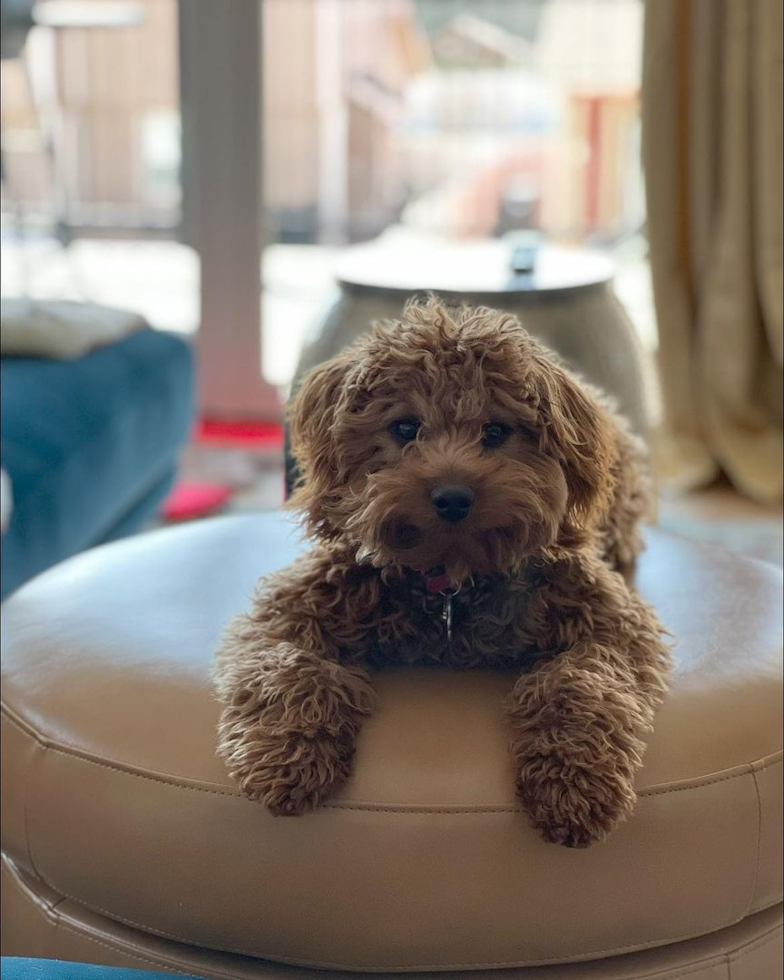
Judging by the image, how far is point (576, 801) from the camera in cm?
123

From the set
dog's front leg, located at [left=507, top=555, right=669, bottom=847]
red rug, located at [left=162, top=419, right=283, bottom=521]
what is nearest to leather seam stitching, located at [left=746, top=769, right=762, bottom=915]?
dog's front leg, located at [left=507, top=555, right=669, bottom=847]

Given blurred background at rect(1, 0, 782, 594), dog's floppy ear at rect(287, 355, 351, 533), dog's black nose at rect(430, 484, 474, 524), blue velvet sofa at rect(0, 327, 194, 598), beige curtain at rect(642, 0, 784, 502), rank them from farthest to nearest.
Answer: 1. beige curtain at rect(642, 0, 784, 502)
2. blurred background at rect(1, 0, 782, 594)
3. blue velvet sofa at rect(0, 327, 194, 598)
4. dog's floppy ear at rect(287, 355, 351, 533)
5. dog's black nose at rect(430, 484, 474, 524)

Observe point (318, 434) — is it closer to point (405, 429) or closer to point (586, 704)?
point (405, 429)

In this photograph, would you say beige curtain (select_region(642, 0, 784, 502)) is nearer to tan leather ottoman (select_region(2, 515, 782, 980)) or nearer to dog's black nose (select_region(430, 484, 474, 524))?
tan leather ottoman (select_region(2, 515, 782, 980))

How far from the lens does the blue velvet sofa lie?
2.32m

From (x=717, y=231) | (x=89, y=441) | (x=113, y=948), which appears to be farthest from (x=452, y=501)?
(x=717, y=231)

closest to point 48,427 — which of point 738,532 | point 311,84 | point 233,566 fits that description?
point 233,566

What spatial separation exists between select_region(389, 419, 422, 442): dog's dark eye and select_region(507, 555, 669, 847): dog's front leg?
237 millimetres

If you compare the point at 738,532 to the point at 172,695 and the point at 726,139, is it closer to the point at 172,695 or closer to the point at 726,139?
the point at 726,139

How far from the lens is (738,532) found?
128 inches

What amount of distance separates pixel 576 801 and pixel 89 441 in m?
1.58

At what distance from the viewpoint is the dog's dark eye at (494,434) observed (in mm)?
1278

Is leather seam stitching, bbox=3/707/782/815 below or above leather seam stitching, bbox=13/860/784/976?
above

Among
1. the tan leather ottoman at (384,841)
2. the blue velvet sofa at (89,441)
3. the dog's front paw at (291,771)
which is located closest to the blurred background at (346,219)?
the blue velvet sofa at (89,441)
